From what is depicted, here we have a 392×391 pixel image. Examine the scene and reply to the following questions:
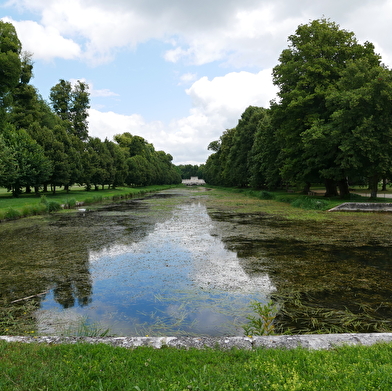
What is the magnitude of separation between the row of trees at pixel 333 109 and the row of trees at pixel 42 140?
1017 inches

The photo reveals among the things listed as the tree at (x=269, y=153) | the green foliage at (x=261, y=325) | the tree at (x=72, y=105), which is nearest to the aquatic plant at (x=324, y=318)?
the green foliage at (x=261, y=325)

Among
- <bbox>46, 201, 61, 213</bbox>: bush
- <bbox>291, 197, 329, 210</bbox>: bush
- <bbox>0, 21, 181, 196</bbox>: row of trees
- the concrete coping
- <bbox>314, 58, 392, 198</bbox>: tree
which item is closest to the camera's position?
the concrete coping

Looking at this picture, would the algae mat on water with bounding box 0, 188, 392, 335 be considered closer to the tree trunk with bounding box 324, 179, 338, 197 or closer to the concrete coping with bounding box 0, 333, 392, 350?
the concrete coping with bounding box 0, 333, 392, 350

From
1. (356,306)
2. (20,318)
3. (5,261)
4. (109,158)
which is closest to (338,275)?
(356,306)

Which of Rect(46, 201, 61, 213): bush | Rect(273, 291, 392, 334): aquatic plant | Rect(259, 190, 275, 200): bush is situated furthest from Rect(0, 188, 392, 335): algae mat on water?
Rect(259, 190, 275, 200): bush

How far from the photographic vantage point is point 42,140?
3822 cm

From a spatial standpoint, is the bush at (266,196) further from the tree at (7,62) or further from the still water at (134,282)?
the tree at (7,62)

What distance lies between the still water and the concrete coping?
3.40ft

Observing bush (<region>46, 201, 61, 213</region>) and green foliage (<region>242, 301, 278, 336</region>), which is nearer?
green foliage (<region>242, 301, 278, 336</region>)

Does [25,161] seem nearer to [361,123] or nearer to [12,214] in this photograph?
[12,214]

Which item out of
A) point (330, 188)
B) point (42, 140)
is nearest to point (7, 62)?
point (42, 140)

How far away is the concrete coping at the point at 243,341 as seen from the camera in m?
4.32

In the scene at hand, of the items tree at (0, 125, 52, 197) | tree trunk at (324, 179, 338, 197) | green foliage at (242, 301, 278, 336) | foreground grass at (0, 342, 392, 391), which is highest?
tree at (0, 125, 52, 197)

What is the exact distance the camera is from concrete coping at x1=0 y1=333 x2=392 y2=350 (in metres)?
4.32
